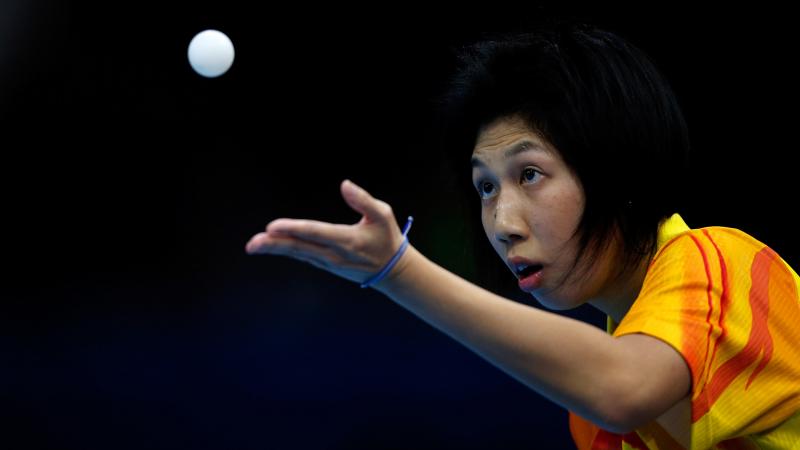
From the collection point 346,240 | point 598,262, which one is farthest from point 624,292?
point 346,240

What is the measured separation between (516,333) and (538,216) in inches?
13.3

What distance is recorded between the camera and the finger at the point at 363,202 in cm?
92

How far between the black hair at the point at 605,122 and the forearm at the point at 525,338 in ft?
1.11

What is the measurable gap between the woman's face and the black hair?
2cm

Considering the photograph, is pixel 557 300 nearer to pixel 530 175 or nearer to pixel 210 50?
pixel 530 175

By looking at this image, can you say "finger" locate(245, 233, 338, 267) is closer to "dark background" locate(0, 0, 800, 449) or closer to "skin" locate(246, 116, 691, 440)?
"skin" locate(246, 116, 691, 440)

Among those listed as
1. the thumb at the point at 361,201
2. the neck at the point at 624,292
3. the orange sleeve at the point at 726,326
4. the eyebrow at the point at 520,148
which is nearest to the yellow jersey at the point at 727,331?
the orange sleeve at the point at 726,326

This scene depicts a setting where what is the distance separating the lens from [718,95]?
2826 mm

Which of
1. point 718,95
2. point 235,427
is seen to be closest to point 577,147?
point 718,95

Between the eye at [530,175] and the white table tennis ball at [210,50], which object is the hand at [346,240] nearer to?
the eye at [530,175]

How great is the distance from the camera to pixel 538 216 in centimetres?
127

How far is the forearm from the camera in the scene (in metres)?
0.96

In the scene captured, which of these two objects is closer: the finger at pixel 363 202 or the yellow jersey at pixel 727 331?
the finger at pixel 363 202

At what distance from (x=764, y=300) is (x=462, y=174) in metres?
0.57
